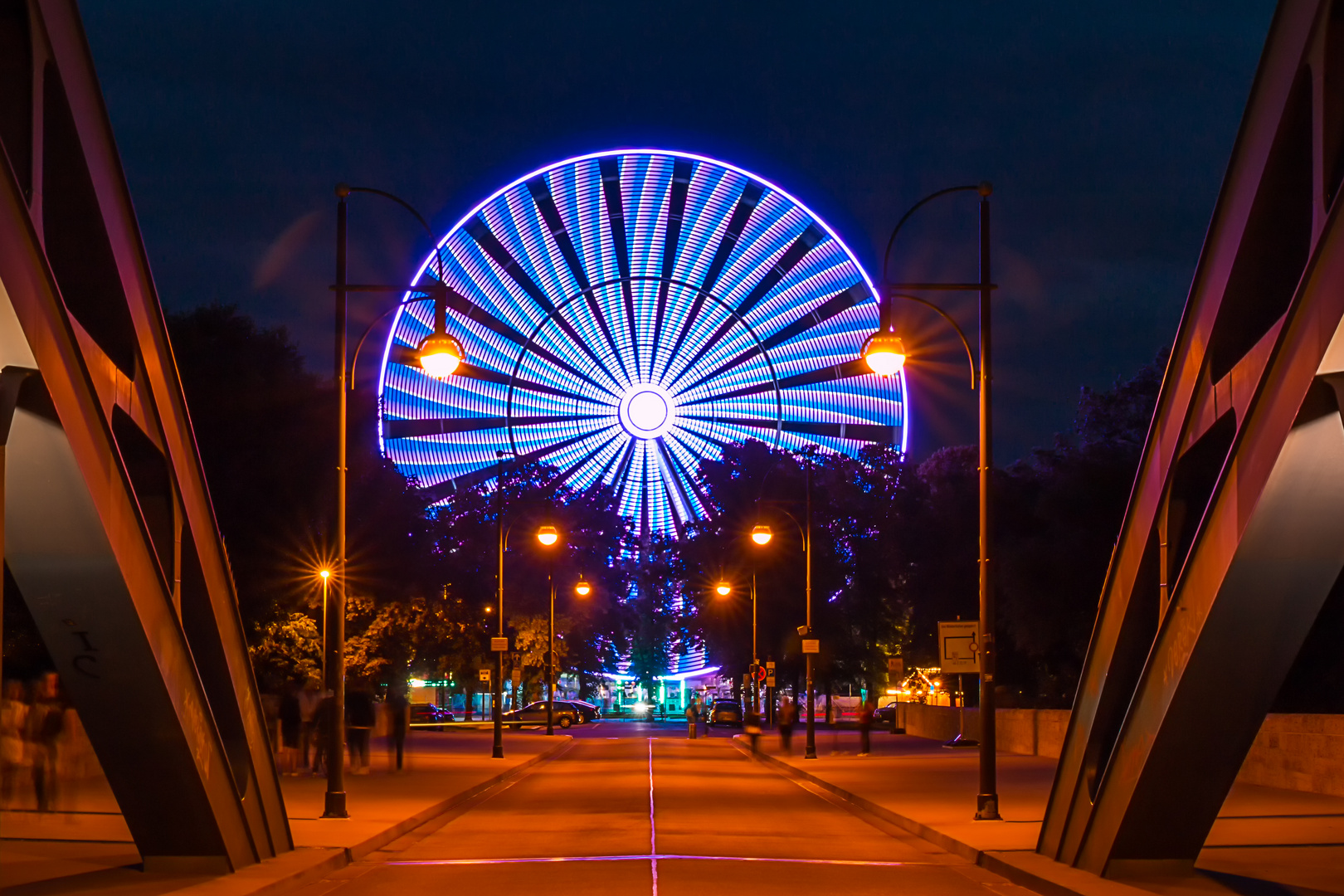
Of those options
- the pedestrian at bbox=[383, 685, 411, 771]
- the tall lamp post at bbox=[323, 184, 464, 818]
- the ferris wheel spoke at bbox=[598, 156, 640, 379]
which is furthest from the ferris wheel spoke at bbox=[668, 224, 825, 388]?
the tall lamp post at bbox=[323, 184, 464, 818]

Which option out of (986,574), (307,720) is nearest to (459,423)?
(307,720)

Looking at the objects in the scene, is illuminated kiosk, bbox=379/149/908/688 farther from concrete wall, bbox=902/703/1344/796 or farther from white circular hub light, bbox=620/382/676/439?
concrete wall, bbox=902/703/1344/796

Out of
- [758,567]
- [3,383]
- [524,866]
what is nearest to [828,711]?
[758,567]

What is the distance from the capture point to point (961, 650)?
68.0 feet

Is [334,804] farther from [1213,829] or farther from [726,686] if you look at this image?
[726,686]

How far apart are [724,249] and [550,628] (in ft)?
57.1

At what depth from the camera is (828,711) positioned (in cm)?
6700

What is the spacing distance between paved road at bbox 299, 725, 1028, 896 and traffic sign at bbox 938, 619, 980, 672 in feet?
8.01

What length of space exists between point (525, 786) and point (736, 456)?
4929 centimetres

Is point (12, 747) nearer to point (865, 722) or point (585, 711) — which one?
point (865, 722)

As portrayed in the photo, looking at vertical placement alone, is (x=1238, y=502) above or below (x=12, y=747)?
above

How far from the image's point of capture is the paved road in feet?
42.7

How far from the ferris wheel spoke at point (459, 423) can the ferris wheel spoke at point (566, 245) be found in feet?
10.3

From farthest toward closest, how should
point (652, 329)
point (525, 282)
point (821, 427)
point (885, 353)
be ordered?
point (821, 427), point (652, 329), point (525, 282), point (885, 353)
